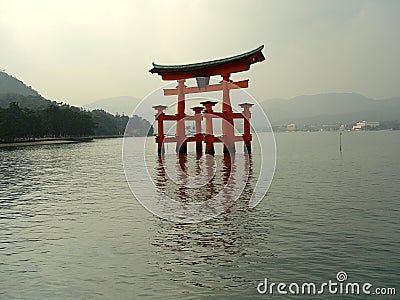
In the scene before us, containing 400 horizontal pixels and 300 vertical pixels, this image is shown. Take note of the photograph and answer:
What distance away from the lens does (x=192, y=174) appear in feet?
89.4

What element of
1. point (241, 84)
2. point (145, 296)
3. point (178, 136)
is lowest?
point (145, 296)

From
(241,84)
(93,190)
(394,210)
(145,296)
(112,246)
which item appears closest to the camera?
(145,296)

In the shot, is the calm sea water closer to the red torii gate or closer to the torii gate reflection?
the torii gate reflection

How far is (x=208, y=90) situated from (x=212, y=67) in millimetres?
2599

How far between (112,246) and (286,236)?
432 cm

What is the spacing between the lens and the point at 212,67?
131 feet

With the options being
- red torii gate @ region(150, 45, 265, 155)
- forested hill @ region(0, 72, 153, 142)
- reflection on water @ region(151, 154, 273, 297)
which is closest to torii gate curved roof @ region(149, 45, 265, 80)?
red torii gate @ region(150, 45, 265, 155)

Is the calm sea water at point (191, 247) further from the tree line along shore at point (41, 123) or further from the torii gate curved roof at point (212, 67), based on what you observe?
the tree line along shore at point (41, 123)

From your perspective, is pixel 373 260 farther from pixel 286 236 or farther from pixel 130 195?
pixel 130 195

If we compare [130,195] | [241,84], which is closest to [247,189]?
[130,195]

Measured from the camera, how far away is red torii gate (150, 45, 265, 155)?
38.5 meters

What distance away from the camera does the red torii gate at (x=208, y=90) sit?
38500mm

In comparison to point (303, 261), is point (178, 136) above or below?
above

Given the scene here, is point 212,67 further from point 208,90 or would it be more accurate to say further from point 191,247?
point 191,247
